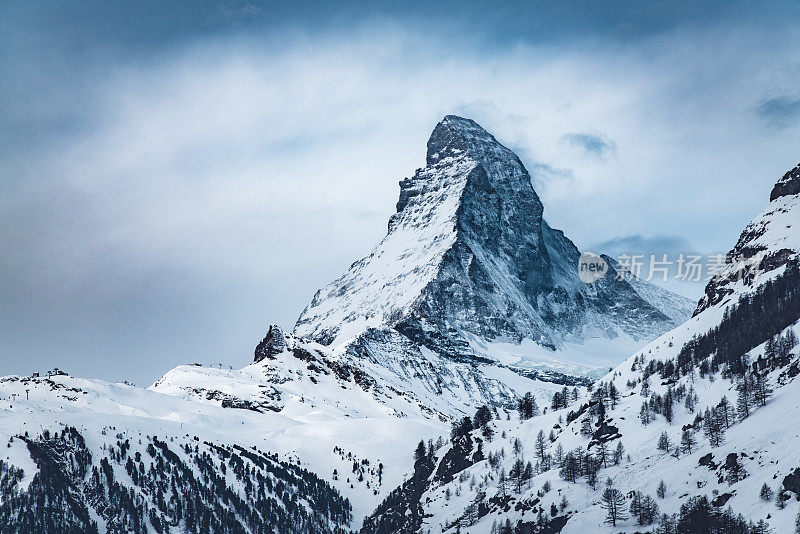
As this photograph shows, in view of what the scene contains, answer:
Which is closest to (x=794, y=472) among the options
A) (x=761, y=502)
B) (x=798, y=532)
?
(x=761, y=502)

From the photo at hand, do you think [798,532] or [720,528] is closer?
[798,532]

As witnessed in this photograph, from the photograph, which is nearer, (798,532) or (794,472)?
→ (798,532)

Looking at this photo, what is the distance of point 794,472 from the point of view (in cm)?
19975

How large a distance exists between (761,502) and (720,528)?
10269 millimetres

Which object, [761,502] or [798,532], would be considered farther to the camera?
[761,502]

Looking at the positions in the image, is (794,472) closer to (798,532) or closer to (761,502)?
(761,502)

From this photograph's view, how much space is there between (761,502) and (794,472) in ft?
30.2

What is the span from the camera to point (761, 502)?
199 metres

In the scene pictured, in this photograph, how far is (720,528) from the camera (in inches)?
7746

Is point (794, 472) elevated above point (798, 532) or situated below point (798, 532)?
above

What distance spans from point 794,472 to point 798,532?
70.9ft
